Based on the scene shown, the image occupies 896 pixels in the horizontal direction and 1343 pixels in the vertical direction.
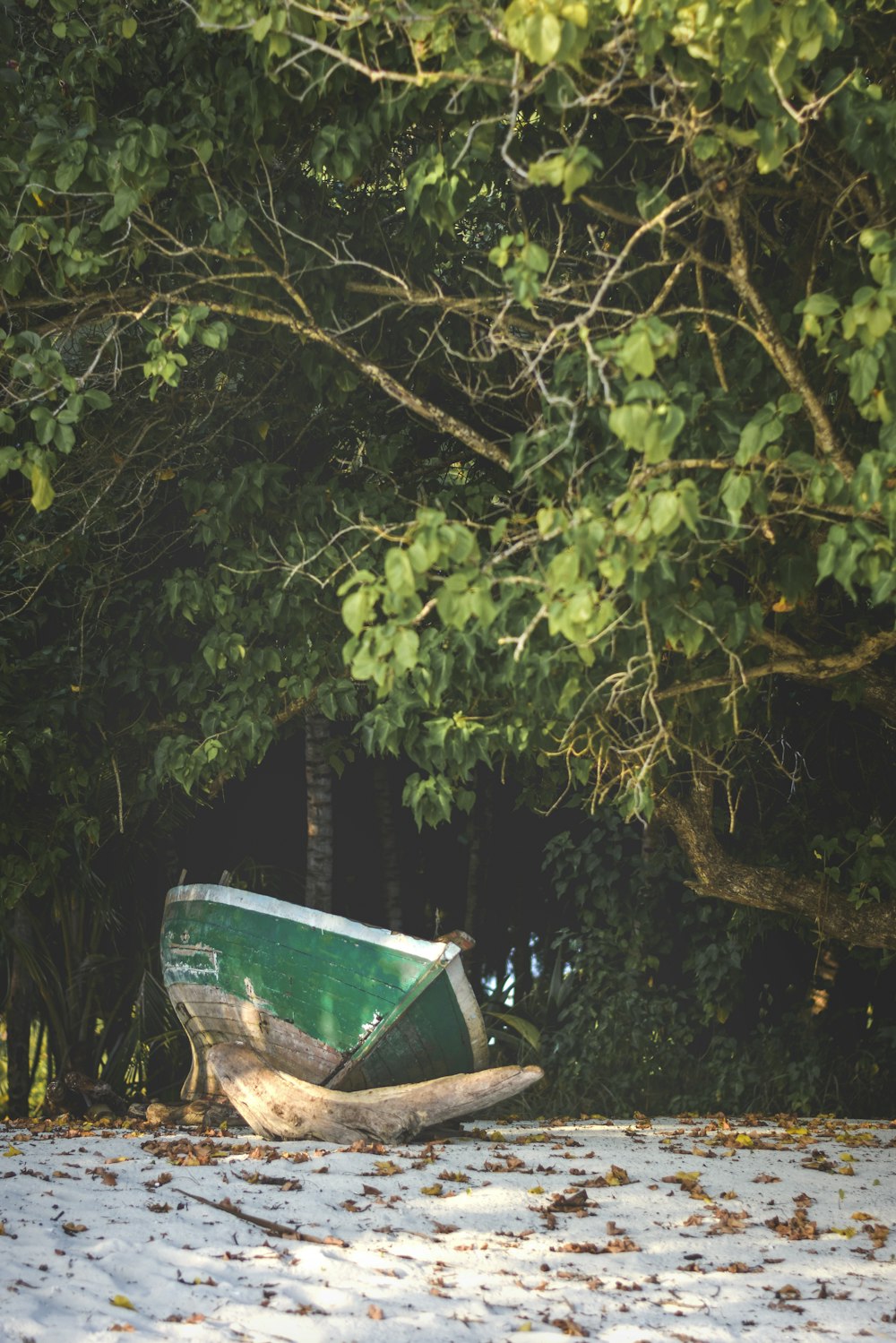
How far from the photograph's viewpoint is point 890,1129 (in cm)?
589

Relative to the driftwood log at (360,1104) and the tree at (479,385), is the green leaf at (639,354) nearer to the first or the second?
the tree at (479,385)

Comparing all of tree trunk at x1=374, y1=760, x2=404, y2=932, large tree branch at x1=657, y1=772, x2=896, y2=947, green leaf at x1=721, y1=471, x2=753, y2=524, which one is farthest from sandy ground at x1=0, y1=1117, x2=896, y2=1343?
tree trunk at x1=374, y1=760, x2=404, y2=932

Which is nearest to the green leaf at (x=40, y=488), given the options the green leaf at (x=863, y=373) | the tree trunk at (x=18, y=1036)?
the green leaf at (x=863, y=373)

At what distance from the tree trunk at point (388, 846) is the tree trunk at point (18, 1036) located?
2125mm

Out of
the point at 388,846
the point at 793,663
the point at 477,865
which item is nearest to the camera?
the point at 793,663

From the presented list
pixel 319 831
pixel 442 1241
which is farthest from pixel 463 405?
pixel 442 1241

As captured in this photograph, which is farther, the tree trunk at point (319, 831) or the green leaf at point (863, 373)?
the tree trunk at point (319, 831)

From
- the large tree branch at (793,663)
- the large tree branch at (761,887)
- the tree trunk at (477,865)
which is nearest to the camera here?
the large tree branch at (793,663)

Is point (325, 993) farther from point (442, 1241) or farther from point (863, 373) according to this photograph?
point (863, 373)

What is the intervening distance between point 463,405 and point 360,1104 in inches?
115

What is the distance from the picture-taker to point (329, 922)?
5.34 metres

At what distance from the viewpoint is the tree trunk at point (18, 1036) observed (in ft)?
23.2

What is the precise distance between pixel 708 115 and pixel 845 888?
3.64 m

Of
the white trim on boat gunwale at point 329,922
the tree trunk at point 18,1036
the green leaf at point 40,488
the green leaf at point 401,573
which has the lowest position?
the tree trunk at point 18,1036
